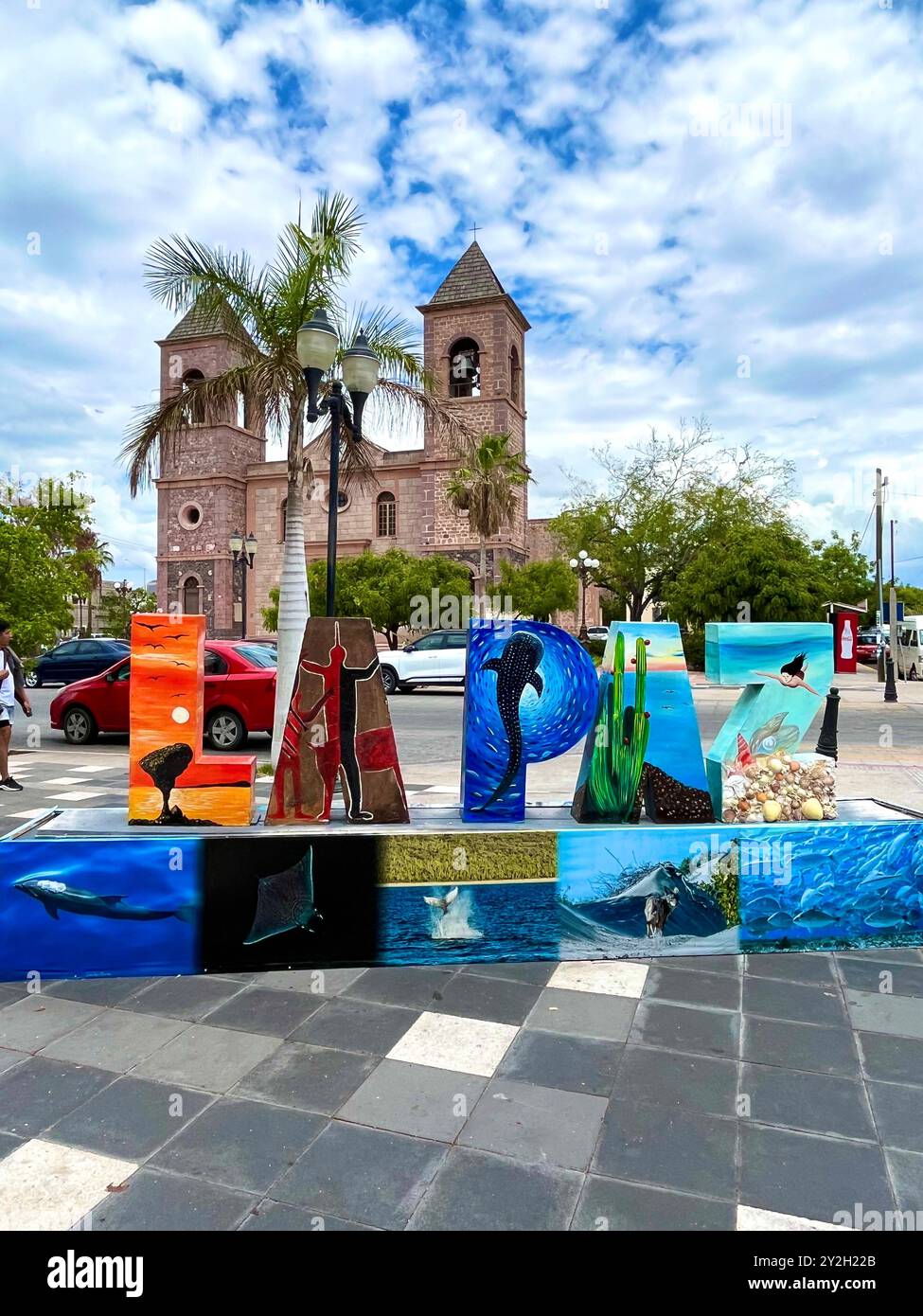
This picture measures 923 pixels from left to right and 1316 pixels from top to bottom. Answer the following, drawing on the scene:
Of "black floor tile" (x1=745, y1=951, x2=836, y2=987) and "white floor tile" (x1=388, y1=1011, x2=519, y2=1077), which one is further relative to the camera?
"black floor tile" (x1=745, y1=951, x2=836, y2=987)

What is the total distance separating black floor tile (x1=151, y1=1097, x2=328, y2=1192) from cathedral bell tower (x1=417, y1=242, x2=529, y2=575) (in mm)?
34890

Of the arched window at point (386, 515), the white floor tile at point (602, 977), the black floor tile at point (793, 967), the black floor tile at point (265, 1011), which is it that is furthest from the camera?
the arched window at point (386, 515)

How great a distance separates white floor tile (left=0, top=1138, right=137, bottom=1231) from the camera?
2.18m

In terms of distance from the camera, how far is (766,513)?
31.1 m

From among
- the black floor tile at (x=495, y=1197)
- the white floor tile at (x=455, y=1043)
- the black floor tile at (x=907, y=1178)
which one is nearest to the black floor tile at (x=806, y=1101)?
the black floor tile at (x=907, y=1178)

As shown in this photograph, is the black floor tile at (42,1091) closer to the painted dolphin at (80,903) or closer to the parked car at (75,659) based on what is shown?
the painted dolphin at (80,903)

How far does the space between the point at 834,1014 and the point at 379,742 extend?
2340 millimetres

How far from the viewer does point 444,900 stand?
389cm

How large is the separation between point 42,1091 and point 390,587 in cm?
2874

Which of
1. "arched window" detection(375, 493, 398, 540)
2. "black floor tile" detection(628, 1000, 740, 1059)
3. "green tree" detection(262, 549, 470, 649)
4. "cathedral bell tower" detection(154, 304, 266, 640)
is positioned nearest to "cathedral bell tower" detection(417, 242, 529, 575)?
"arched window" detection(375, 493, 398, 540)

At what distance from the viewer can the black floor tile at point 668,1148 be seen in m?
2.34

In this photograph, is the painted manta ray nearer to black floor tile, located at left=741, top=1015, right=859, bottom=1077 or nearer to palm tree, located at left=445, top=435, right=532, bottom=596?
black floor tile, located at left=741, top=1015, right=859, bottom=1077

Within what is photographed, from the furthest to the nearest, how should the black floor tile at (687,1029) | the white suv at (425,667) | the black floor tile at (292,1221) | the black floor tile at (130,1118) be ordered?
the white suv at (425,667) < the black floor tile at (687,1029) < the black floor tile at (130,1118) < the black floor tile at (292,1221)

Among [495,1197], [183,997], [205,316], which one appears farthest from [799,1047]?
[205,316]
